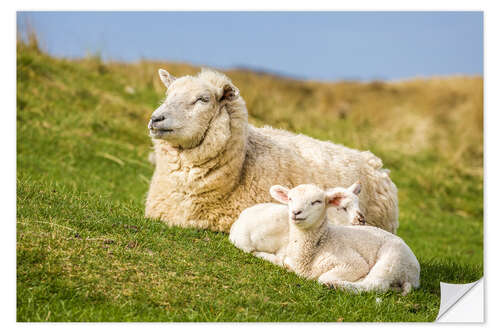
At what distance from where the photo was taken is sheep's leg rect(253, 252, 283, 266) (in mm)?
5472

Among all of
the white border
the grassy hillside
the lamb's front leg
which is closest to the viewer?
the grassy hillside

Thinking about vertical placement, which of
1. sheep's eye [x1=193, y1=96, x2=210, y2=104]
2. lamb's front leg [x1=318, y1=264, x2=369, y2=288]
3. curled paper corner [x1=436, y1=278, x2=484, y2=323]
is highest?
sheep's eye [x1=193, y1=96, x2=210, y2=104]

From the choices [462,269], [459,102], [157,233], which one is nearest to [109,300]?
[157,233]

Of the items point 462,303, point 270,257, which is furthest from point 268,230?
point 462,303

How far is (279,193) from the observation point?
210 inches

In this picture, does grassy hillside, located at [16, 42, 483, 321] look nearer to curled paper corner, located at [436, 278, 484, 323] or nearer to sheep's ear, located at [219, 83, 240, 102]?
curled paper corner, located at [436, 278, 484, 323]

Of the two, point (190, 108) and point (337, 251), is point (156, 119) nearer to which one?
point (190, 108)

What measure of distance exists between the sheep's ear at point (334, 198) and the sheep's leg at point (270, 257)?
671 millimetres

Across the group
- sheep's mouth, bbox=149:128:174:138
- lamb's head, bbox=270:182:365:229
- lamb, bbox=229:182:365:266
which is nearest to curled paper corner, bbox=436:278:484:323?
lamb, bbox=229:182:365:266

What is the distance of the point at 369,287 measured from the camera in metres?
5.00

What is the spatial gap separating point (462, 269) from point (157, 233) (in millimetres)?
3117

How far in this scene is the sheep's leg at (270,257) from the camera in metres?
5.47
